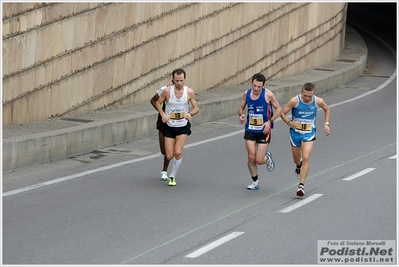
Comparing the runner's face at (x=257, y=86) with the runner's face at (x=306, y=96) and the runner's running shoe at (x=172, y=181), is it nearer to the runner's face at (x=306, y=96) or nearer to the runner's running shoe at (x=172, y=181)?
the runner's face at (x=306, y=96)

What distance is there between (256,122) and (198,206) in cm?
181

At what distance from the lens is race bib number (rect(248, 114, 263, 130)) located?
1428 cm

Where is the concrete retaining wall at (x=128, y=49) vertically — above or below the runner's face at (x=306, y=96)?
above

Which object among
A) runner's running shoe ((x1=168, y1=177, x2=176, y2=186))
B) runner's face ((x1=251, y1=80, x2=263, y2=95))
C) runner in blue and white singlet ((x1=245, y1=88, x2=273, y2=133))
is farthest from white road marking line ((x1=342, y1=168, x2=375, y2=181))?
runner's running shoe ((x1=168, y1=177, x2=176, y2=186))

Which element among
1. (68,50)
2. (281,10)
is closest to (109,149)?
(68,50)

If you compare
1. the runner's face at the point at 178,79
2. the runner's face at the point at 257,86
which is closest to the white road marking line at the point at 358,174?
the runner's face at the point at 257,86

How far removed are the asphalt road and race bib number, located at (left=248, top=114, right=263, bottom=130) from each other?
90cm

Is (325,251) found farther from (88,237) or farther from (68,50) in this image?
(68,50)

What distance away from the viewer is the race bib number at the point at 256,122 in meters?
14.3

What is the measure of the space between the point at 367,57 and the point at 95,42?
19305 mm

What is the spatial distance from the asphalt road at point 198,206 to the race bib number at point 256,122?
2.96ft

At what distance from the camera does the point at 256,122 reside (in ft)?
46.9

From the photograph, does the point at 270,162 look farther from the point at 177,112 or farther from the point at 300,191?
the point at 177,112

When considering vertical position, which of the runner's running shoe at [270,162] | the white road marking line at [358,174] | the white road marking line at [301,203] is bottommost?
the white road marking line at [301,203]
